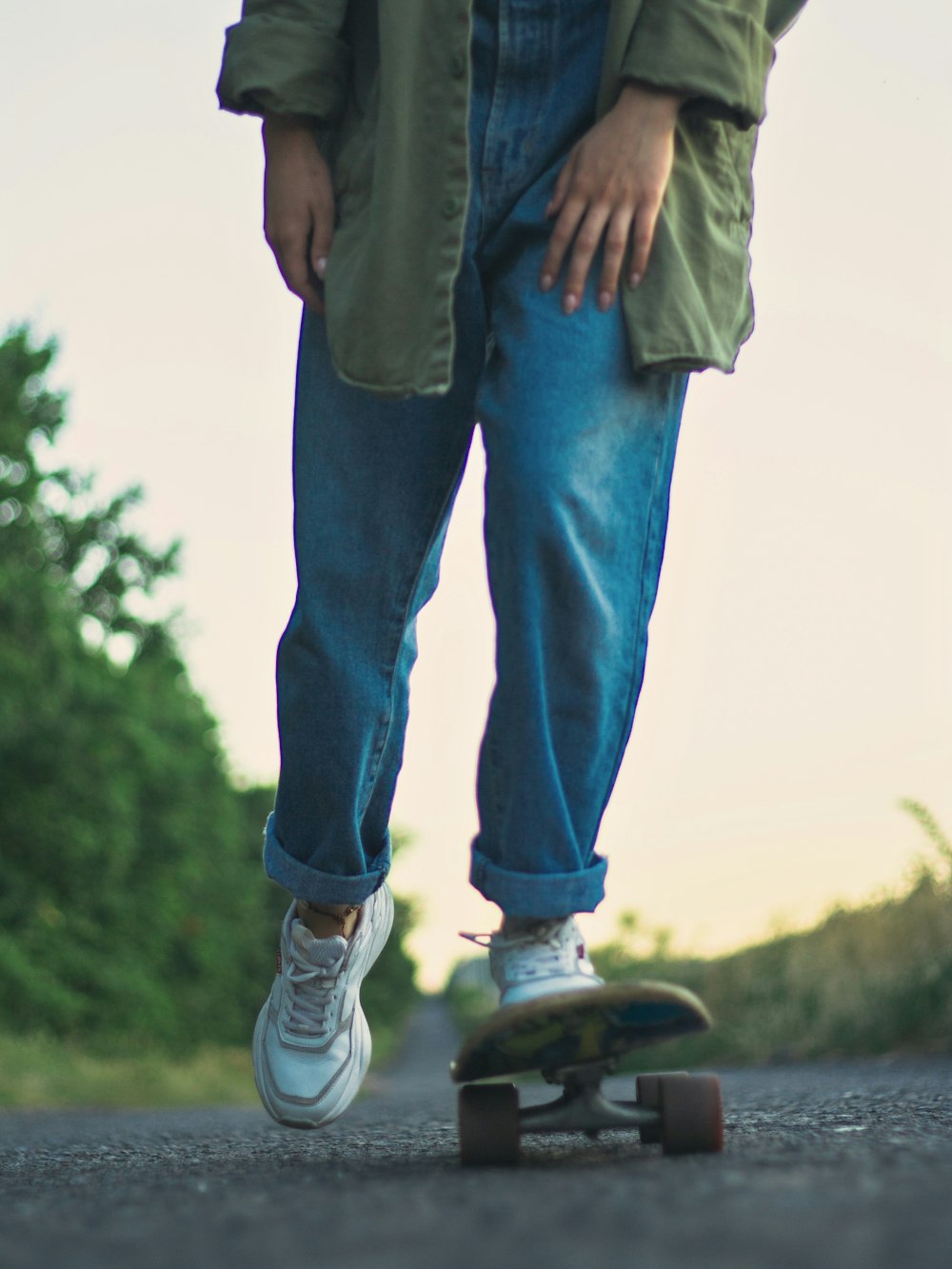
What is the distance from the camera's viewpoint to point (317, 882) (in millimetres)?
2500

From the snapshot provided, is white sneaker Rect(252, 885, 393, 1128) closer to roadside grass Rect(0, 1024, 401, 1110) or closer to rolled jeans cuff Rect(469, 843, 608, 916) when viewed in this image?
rolled jeans cuff Rect(469, 843, 608, 916)

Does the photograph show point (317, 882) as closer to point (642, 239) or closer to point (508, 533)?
point (508, 533)

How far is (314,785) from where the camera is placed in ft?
8.12

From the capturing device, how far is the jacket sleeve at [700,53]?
2242 mm

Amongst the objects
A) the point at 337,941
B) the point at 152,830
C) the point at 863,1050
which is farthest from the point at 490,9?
the point at 152,830

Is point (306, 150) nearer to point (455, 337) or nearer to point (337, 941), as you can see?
point (455, 337)

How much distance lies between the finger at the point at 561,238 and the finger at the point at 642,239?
Result: 93 mm

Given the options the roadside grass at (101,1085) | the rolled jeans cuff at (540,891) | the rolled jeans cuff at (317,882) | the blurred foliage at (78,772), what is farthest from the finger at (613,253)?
the blurred foliage at (78,772)

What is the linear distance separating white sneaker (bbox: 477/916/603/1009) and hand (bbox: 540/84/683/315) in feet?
3.15

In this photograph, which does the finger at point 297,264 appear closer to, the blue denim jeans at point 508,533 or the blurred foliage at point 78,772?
the blue denim jeans at point 508,533

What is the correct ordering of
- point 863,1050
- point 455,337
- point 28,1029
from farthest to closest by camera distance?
point 28,1029 < point 863,1050 < point 455,337

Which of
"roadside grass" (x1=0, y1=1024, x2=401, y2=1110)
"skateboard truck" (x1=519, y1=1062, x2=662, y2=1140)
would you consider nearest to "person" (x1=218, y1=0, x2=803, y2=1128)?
"skateboard truck" (x1=519, y1=1062, x2=662, y2=1140)

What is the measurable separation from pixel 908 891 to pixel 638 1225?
7.44 metres

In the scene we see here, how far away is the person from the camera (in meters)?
2.17
